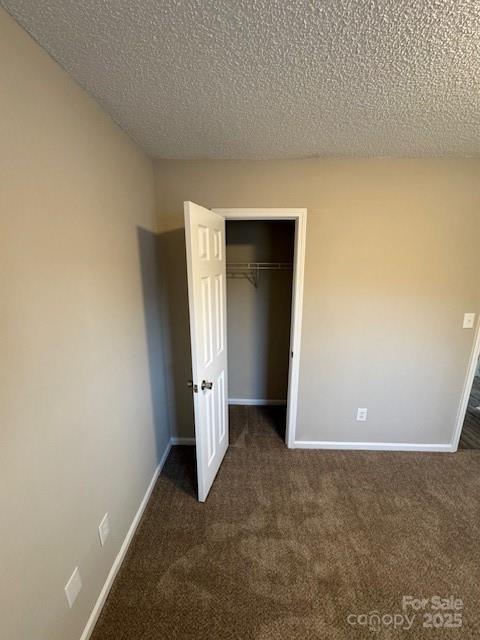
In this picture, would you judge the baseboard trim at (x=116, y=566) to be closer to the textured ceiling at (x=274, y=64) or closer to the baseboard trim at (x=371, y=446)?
the baseboard trim at (x=371, y=446)

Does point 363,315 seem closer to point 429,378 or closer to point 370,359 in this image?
point 370,359

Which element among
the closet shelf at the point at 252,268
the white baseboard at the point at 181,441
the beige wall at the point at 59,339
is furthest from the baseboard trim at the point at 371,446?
the closet shelf at the point at 252,268

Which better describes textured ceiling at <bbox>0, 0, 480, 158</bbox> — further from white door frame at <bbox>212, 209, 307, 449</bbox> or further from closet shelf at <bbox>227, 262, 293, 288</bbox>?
closet shelf at <bbox>227, 262, 293, 288</bbox>

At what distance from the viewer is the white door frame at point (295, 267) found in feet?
6.24

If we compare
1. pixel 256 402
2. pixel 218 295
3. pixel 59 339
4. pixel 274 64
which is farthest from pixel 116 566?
pixel 274 64

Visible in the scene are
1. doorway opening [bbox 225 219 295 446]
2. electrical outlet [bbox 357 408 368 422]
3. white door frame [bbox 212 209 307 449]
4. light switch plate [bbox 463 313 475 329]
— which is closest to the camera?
white door frame [bbox 212 209 307 449]

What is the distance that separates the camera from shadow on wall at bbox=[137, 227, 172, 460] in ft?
5.84

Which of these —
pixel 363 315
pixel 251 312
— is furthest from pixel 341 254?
pixel 251 312

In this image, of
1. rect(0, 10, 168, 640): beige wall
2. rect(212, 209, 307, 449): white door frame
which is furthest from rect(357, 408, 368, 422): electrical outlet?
rect(0, 10, 168, 640): beige wall

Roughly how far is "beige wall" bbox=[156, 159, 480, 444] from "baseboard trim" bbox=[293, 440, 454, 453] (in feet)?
0.17

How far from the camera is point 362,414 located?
227 cm

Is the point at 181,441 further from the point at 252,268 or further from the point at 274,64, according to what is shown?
the point at 274,64

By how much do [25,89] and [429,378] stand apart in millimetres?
2900

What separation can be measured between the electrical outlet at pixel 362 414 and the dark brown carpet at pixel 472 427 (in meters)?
0.99
